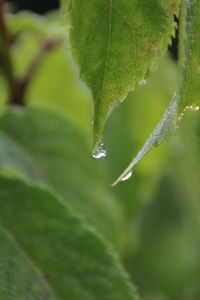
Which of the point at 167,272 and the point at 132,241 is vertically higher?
the point at 132,241

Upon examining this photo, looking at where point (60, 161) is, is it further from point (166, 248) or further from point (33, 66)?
point (166, 248)

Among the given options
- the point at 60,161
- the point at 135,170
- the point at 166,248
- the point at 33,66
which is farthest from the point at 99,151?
the point at 166,248

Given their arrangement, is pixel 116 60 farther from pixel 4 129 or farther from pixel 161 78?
pixel 161 78

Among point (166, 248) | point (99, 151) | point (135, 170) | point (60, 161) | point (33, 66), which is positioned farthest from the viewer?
point (166, 248)

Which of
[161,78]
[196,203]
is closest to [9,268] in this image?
[196,203]

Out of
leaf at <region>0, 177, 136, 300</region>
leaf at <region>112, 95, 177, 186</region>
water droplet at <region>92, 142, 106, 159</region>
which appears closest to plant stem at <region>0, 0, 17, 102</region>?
leaf at <region>0, 177, 136, 300</region>
